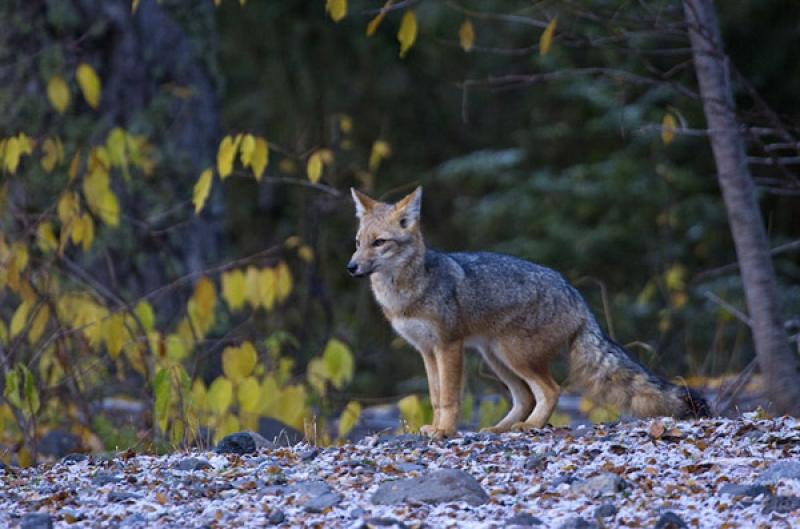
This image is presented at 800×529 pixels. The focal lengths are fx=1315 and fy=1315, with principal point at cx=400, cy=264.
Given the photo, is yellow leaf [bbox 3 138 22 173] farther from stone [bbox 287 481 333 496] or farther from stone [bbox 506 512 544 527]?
stone [bbox 506 512 544 527]

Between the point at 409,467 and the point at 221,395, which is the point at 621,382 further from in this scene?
the point at 221,395

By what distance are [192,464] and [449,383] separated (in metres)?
1.62

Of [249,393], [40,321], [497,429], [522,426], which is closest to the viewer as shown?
[522,426]

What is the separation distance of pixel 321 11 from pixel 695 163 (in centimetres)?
482

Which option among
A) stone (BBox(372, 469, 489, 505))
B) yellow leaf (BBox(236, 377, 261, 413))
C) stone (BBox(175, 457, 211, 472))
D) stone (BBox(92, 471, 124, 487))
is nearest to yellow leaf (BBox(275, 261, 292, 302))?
yellow leaf (BBox(236, 377, 261, 413))

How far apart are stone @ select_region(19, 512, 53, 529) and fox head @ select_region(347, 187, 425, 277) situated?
8.73 ft

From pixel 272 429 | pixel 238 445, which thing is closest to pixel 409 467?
pixel 238 445

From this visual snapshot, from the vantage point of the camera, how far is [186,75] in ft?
35.2

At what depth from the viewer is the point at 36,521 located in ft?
14.3

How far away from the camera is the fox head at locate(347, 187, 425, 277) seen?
22.5 feet

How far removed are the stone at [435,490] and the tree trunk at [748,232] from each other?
272 centimetres

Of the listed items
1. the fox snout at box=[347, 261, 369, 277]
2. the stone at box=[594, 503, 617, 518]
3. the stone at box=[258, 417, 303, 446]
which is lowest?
the stone at box=[258, 417, 303, 446]

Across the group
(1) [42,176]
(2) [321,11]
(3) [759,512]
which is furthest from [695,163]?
(3) [759,512]

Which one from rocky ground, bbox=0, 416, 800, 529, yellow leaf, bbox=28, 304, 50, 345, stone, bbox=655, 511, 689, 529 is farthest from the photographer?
yellow leaf, bbox=28, 304, 50, 345
